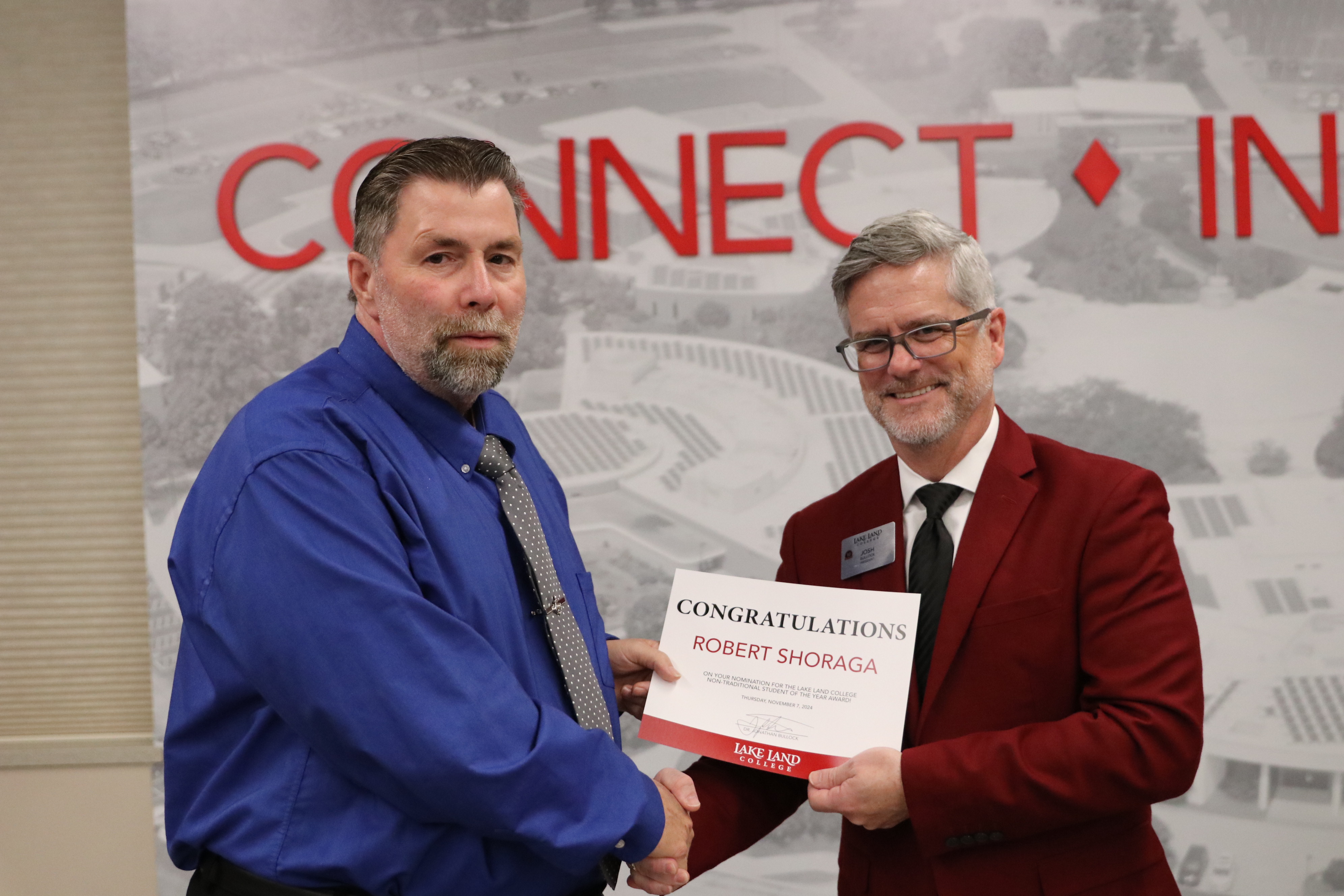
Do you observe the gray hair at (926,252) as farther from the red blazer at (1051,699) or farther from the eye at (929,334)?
the red blazer at (1051,699)

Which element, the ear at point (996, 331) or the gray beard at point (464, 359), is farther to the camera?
the ear at point (996, 331)

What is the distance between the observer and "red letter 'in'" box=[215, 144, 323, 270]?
11.5 feet

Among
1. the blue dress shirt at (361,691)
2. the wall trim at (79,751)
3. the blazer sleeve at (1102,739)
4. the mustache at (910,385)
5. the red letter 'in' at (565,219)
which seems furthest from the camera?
the wall trim at (79,751)

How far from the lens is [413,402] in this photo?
1.56 m

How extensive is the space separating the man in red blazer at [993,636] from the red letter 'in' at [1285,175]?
6.94 feet

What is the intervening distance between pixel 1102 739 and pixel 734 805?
25.8 inches

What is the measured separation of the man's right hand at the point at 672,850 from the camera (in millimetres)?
1654

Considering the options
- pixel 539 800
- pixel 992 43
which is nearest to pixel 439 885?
pixel 539 800

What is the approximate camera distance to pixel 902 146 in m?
3.46

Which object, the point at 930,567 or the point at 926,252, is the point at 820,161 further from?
the point at 930,567

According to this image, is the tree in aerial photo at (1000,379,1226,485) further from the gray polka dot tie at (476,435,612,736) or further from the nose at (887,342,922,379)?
the gray polka dot tie at (476,435,612,736)

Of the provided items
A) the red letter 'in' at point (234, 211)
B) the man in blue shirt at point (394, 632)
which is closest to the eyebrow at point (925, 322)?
the man in blue shirt at point (394, 632)

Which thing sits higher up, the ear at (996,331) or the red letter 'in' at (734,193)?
the red letter 'in' at (734,193)

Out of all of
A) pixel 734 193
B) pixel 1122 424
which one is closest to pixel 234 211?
pixel 734 193
